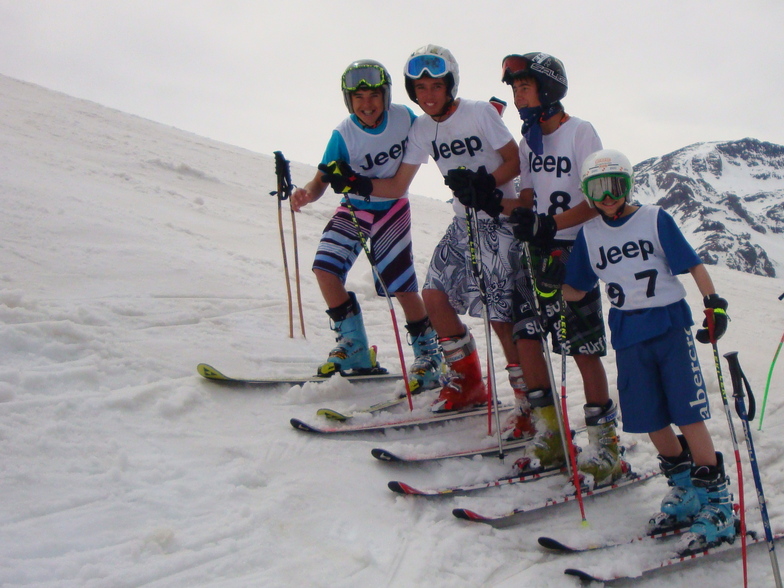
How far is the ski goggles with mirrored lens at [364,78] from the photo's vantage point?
13.2ft

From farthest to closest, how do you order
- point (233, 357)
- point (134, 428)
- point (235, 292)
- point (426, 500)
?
point (235, 292)
point (233, 357)
point (134, 428)
point (426, 500)

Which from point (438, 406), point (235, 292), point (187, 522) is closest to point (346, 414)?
point (438, 406)

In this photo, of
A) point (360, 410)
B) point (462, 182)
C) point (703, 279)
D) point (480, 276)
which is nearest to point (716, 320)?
point (703, 279)

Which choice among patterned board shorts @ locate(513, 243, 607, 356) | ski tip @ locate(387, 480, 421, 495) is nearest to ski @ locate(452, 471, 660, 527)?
ski tip @ locate(387, 480, 421, 495)

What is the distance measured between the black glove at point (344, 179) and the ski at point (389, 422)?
4.95ft

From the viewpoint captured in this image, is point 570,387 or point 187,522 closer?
point 187,522

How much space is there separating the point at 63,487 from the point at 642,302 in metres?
2.88

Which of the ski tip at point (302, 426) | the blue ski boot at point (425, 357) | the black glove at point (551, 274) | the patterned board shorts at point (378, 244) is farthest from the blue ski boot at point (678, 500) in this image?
the patterned board shorts at point (378, 244)

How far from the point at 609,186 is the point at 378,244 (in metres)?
1.87

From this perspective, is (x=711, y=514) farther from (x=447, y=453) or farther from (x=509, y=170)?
(x=509, y=170)

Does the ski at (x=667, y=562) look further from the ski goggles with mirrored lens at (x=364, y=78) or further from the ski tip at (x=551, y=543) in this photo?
the ski goggles with mirrored lens at (x=364, y=78)

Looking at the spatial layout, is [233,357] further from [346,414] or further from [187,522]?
[187,522]

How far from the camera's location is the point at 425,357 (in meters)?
4.55

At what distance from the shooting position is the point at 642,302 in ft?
9.70
